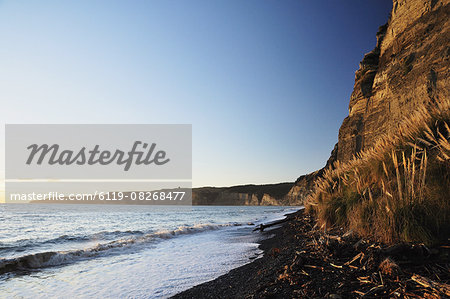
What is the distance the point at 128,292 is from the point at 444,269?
178 inches

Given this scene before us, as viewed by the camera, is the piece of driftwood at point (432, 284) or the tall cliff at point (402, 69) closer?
the piece of driftwood at point (432, 284)

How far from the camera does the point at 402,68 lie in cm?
1541

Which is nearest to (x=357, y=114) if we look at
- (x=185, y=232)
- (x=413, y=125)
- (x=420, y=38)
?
(x=420, y=38)

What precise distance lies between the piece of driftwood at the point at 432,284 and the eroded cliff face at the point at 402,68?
1119cm

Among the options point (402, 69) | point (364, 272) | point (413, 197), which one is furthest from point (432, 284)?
point (402, 69)

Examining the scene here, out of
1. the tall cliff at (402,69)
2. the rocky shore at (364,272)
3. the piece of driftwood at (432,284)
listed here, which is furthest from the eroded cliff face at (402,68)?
the piece of driftwood at (432,284)

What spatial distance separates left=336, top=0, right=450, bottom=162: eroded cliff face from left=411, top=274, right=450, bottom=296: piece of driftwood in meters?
11.2

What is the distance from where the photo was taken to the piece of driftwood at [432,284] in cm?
137

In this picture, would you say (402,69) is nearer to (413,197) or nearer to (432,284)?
(413,197)

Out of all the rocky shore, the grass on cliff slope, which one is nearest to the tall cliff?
the grass on cliff slope

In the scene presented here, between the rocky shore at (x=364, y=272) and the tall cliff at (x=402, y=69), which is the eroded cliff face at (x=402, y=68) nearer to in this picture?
the tall cliff at (x=402, y=69)

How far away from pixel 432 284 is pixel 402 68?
18358mm

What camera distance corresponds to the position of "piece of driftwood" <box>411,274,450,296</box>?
1.37 meters

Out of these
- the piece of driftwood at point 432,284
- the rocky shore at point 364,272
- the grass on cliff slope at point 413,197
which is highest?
the grass on cliff slope at point 413,197
